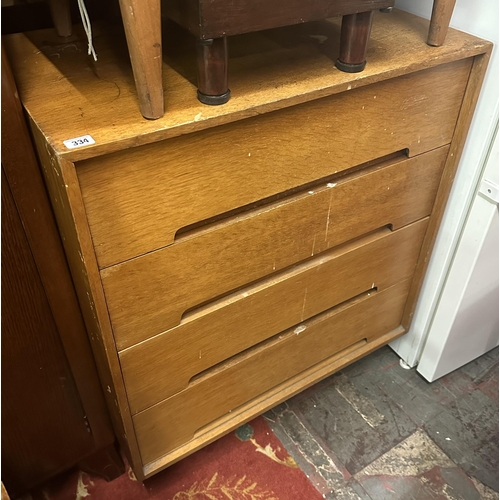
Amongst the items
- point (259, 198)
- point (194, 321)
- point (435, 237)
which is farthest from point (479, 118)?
point (194, 321)

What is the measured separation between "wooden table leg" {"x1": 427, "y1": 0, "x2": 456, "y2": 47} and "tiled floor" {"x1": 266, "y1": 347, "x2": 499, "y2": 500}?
0.84 metres

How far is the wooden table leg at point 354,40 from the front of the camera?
65cm

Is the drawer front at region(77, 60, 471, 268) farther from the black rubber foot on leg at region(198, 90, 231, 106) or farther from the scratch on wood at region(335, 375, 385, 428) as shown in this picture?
the scratch on wood at region(335, 375, 385, 428)

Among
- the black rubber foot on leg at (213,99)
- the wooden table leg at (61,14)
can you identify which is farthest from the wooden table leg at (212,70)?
the wooden table leg at (61,14)

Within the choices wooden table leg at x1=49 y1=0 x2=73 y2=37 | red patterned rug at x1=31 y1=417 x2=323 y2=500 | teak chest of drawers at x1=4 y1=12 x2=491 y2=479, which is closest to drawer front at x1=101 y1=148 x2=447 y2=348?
teak chest of drawers at x1=4 y1=12 x2=491 y2=479

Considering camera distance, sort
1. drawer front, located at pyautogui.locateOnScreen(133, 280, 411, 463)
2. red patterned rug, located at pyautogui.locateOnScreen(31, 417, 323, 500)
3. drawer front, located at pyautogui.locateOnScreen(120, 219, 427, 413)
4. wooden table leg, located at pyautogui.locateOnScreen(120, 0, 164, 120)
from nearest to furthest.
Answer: wooden table leg, located at pyautogui.locateOnScreen(120, 0, 164, 120), drawer front, located at pyautogui.locateOnScreen(120, 219, 427, 413), drawer front, located at pyautogui.locateOnScreen(133, 280, 411, 463), red patterned rug, located at pyautogui.locateOnScreen(31, 417, 323, 500)

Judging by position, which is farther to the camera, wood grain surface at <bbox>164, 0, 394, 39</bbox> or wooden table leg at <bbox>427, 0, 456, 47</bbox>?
wooden table leg at <bbox>427, 0, 456, 47</bbox>

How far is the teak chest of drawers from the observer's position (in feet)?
1.98

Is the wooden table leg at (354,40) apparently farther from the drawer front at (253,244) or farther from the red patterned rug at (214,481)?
the red patterned rug at (214,481)

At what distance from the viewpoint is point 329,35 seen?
0.78 m

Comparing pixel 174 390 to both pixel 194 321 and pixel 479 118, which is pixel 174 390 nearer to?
pixel 194 321

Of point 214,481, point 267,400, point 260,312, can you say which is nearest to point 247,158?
point 260,312

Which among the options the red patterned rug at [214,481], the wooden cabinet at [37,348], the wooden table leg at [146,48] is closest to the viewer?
the wooden table leg at [146,48]

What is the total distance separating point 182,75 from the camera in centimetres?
66
